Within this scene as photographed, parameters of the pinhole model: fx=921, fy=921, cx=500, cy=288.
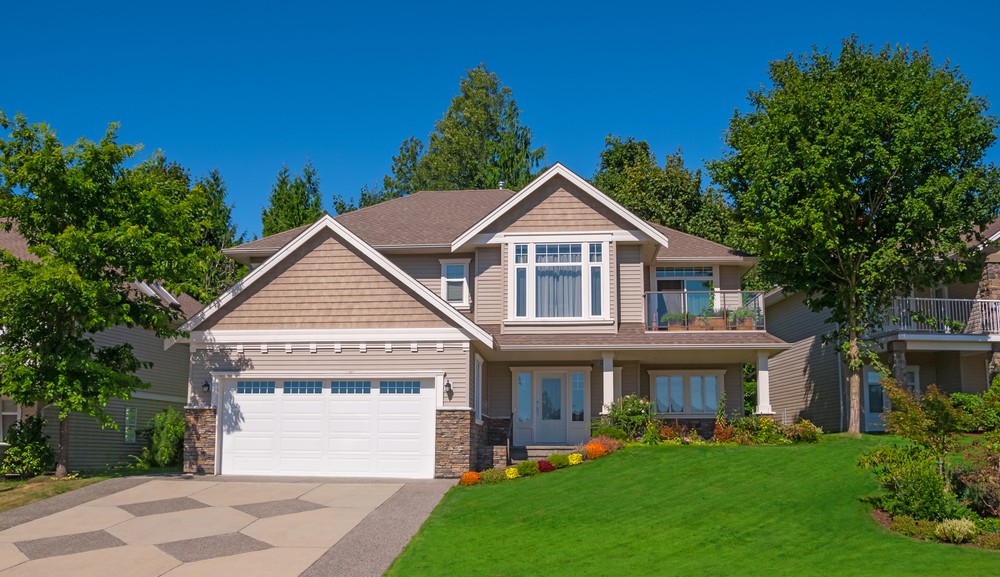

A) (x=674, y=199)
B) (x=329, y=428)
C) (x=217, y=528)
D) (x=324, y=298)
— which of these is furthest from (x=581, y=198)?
(x=674, y=199)

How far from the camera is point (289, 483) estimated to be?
19.5m

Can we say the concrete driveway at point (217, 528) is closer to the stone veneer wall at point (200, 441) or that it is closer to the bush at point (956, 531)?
the stone veneer wall at point (200, 441)

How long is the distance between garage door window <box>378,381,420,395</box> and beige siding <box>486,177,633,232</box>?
5507mm

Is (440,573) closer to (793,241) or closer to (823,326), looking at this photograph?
(793,241)

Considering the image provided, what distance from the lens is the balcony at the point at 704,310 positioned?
79.6ft

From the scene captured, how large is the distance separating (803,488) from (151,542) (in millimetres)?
10724

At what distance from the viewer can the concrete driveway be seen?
12.6 metres

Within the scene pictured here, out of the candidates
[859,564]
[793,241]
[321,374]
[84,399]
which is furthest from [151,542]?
[793,241]

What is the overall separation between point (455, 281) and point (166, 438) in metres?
9.22

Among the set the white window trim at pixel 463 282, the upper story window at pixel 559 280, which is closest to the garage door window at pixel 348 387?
the upper story window at pixel 559 280

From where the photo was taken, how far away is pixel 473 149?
1960 inches

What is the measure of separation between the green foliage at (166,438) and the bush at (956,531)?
65.7 feet

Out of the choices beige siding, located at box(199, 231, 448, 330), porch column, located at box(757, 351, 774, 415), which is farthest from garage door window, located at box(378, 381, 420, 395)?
porch column, located at box(757, 351, 774, 415)

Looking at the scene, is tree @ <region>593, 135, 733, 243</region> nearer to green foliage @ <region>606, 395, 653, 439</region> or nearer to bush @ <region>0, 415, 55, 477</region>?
green foliage @ <region>606, 395, 653, 439</region>
